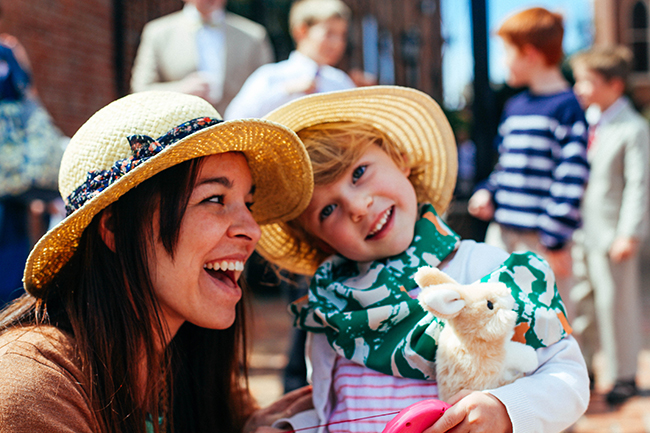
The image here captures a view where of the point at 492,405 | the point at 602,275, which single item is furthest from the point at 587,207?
the point at 492,405

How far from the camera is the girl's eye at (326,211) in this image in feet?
5.98

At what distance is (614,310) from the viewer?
4.13 m

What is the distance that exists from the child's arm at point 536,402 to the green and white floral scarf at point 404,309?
2.5 inches

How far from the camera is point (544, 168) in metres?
3.40

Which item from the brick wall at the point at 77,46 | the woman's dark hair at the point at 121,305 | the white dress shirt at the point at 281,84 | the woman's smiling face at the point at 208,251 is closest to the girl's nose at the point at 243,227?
the woman's smiling face at the point at 208,251

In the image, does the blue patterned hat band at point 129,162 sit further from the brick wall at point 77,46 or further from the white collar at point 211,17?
the brick wall at point 77,46

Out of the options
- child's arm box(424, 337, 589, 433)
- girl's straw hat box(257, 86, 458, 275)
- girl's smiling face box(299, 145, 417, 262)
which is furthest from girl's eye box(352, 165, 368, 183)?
child's arm box(424, 337, 589, 433)

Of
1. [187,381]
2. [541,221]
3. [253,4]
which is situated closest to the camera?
[187,381]

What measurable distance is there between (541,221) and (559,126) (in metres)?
0.56

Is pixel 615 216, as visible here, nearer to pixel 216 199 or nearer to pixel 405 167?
pixel 405 167

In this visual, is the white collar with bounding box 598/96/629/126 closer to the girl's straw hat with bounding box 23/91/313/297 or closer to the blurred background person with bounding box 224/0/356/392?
the blurred background person with bounding box 224/0/356/392

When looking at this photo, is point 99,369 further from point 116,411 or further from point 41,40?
point 41,40

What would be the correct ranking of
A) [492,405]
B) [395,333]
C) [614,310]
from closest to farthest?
[492,405]
[395,333]
[614,310]

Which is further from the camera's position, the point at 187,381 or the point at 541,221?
the point at 541,221
